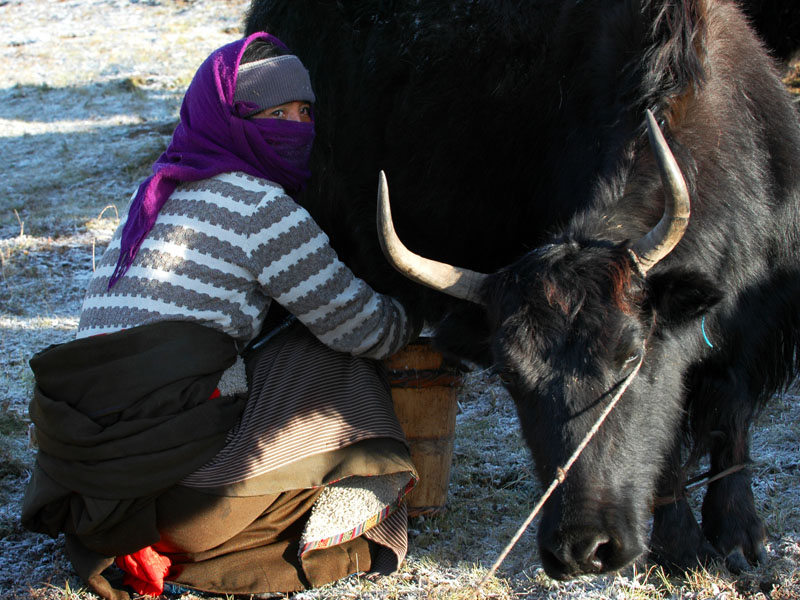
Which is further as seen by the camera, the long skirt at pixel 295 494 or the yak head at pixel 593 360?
the long skirt at pixel 295 494

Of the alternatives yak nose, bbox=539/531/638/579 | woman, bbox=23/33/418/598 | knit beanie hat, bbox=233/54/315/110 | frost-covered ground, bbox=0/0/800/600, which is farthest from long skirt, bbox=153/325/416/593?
knit beanie hat, bbox=233/54/315/110

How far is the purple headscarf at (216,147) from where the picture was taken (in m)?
2.71

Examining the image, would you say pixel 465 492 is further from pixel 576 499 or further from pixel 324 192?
pixel 324 192

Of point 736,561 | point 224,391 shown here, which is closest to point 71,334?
point 224,391

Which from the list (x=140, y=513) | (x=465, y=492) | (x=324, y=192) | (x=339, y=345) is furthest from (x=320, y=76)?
(x=140, y=513)

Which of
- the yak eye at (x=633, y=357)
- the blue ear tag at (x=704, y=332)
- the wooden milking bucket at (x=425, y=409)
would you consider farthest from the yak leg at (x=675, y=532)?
the wooden milking bucket at (x=425, y=409)

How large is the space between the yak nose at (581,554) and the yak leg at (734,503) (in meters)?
0.80

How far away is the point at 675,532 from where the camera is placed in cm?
289

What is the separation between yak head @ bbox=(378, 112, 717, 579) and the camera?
229cm

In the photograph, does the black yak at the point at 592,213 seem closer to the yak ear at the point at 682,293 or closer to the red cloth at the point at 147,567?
the yak ear at the point at 682,293

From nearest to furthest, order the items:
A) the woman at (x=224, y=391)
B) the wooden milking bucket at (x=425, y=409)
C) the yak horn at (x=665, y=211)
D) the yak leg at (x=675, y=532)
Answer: the yak horn at (x=665, y=211), the woman at (x=224, y=391), the yak leg at (x=675, y=532), the wooden milking bucket at (x=425, y=409)

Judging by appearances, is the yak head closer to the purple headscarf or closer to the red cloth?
the purple headscarf

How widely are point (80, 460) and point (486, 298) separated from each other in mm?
1388

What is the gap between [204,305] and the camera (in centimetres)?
269
